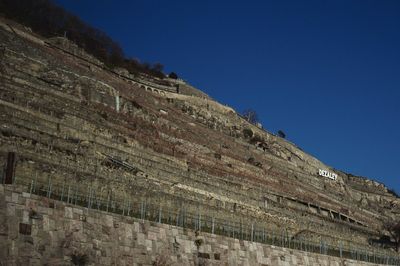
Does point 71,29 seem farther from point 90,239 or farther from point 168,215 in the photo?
point 90,239

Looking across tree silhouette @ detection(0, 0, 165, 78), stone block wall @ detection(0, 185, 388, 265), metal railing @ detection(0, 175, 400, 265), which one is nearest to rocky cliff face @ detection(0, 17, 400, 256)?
metal railing @ detection(0, 175, 400, 265)

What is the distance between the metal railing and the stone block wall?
39cm

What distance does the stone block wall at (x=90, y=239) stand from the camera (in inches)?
672

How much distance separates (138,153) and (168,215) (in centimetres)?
1372

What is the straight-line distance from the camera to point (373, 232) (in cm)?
5812

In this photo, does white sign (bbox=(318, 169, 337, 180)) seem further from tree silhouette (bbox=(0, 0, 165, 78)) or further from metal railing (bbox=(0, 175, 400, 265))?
metal railing (bbox=(0, 175, 400, 265))

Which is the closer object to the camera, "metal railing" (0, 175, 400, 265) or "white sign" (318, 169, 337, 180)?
"metal railing" (0, 175, 400, 265)

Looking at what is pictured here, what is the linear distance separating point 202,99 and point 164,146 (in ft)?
112

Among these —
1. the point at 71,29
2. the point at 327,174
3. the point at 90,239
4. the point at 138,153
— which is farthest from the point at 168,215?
the point at 71,29

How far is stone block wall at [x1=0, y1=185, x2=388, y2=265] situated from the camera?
672 inches

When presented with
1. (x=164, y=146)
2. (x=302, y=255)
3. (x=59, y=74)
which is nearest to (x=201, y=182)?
(x=164, y=146)

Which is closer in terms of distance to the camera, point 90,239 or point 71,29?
point 90,239

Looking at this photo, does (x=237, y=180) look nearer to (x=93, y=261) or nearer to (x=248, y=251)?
(x=248, y=251)

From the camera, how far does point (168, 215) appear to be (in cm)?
2370
